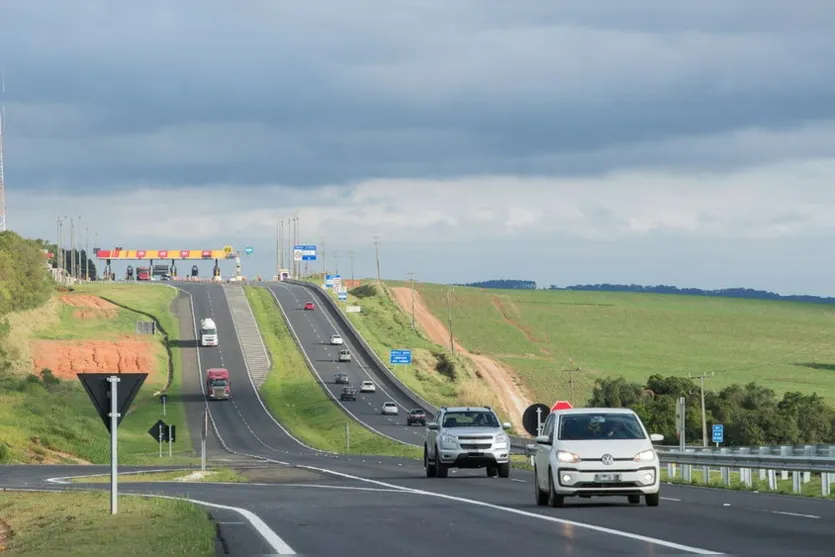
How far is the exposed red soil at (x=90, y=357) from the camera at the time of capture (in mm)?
137750

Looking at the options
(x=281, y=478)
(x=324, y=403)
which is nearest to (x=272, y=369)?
(x=324, y=403)

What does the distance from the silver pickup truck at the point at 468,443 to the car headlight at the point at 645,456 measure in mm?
15502

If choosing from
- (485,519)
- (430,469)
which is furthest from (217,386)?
(485,519)

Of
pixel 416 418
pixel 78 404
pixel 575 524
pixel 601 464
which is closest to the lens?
pixel 575 524

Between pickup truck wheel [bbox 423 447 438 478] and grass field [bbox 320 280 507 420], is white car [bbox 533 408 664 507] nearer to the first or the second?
pickup truck wheel [bbox 423 447 438 478]

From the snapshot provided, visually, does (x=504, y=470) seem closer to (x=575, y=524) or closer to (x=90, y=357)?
(x=575, y=524)

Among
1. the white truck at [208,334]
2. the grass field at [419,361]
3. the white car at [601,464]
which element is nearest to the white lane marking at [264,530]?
the white car at [601,464]

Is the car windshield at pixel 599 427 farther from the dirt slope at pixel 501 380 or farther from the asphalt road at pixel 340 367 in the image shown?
the dirt slope at pixel 501 380

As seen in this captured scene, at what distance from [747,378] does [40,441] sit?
97.4m

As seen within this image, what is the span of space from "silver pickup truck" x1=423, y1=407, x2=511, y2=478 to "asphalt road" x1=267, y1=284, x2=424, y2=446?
54631 millimetres

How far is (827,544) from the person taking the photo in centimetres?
1827

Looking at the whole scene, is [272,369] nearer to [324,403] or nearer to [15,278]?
[324,403]

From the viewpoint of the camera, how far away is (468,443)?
42.3 metres

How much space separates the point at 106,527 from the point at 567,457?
8338mm
